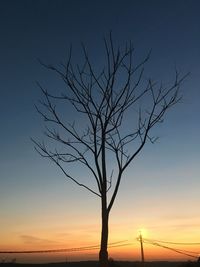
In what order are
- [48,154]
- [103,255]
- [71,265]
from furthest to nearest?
[71,265], [48,154], [103,255]

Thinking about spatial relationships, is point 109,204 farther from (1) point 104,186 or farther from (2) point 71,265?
(2) point 71,265

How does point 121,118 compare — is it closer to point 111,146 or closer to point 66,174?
point 111,146

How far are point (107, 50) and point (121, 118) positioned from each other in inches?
59.5

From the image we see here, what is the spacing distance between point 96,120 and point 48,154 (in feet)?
4.92

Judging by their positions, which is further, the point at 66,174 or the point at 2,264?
the point at 2,264

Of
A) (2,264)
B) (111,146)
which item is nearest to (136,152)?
(111,146)

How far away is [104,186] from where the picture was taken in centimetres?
979

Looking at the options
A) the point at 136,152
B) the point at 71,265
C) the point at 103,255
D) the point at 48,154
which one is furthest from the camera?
the point at 71,265

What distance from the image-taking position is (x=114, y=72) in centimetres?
Answer: 1031

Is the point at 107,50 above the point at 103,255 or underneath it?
above

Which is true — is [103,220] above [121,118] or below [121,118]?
below

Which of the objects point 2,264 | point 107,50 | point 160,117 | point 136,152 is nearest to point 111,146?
point 136,152

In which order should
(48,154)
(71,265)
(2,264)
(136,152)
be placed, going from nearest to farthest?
(136,152), (48,154), (2,264), (71,265)

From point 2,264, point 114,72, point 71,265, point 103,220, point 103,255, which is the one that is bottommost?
point 103,255
